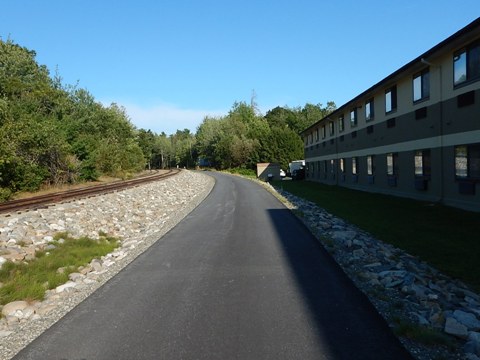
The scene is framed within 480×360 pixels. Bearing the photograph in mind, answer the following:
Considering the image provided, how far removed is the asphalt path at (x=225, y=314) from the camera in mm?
4844

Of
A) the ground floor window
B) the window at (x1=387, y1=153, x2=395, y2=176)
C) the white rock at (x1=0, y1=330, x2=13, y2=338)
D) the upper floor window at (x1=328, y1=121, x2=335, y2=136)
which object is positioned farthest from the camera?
the upper floor window at (x1=328, y1=121, x2=335, y2=136)

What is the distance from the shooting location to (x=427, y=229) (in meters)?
12.5

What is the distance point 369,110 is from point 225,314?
24428 millimetres

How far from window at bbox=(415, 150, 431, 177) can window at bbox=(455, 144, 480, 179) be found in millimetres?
2322

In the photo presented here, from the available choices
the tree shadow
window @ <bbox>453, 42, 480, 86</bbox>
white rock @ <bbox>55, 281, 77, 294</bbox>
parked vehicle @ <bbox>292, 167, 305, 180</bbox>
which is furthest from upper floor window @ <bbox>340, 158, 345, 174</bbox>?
white rock @ <bbox>55, 281, 77, 294</bbox>

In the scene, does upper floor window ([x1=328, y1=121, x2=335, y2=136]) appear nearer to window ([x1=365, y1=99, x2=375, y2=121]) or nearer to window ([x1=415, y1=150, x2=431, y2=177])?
window ([x1=365, y1=99, x2=375, y2=121])

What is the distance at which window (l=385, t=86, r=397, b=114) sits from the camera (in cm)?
2316

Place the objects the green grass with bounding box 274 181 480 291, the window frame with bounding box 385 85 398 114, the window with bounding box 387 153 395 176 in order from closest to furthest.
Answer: the green grass with bounding box 274 181 480 291 → the window frame with bounding box 385 85 398 114 → the window with bounding box 387 153 395 176

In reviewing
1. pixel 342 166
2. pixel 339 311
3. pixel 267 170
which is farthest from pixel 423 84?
pixel 267 170

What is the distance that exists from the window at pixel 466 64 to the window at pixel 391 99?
6.44 m

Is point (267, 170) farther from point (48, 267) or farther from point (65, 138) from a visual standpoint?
point (48, 267)

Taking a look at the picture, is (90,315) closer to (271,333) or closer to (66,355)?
(66,355)

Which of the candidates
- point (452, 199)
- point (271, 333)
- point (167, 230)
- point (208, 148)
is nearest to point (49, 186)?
point (167, 230)

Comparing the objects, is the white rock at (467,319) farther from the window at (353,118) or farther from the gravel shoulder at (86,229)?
the window at (353,118)
